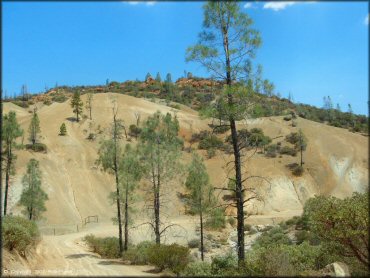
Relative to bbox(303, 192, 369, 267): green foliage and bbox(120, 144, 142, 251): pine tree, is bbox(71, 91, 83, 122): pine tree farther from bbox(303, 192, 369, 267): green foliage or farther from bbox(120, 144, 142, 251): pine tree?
bbox(303, 192, 369, 267): green foliage

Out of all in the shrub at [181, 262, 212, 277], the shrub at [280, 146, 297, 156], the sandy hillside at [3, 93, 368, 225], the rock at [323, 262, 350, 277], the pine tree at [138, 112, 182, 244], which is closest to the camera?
the rock at [323, 262, 350, 277]

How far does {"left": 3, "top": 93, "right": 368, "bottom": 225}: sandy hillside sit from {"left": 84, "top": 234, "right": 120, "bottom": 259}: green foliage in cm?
1838

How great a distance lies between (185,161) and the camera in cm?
7500

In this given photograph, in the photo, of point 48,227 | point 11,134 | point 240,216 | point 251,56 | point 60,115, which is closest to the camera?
point 240,216

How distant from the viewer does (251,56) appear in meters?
16.3

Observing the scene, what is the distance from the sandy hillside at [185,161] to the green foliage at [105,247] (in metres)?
18.4

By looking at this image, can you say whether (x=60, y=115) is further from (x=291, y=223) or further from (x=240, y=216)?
(x=240, y=216)

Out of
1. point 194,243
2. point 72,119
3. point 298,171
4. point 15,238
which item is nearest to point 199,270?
point 15,238

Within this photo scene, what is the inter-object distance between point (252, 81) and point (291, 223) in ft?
126

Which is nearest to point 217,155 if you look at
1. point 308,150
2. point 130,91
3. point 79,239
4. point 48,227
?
point 308,150

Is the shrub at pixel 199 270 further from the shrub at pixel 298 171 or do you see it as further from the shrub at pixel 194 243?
the shrub at pixel 298 171

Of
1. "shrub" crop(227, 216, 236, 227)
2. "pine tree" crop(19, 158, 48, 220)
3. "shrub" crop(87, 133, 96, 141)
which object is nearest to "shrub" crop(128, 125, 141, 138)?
"shrub" crop(87, 133, 96, 141)

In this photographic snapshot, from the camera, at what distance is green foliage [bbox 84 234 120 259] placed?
32.5 meters

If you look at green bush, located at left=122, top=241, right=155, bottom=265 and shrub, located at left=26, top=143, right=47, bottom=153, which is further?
shrub, located at left=26, top=143, right=47, bottom=153
